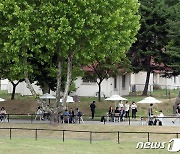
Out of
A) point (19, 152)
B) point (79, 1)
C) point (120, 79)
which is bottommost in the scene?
point (19, 152)

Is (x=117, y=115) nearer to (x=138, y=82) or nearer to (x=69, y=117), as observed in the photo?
(x=69, y=117)

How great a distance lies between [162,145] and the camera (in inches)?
1222

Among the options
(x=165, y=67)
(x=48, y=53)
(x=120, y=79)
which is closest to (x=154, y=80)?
(x=120, y=79)

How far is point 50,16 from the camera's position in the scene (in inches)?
1503

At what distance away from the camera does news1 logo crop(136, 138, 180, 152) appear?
29.3 metres

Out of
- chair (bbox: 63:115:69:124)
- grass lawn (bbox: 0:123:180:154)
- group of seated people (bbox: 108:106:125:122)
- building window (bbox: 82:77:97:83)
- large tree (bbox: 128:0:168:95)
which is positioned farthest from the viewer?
building window (bbox: 82:77:97:83)

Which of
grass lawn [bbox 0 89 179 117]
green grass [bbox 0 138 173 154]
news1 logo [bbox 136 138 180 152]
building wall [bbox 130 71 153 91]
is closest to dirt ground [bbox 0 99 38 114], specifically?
grass lawn [bbox 0 89 179 117]

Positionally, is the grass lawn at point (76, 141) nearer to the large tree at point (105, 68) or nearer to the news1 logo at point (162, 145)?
the news1 logo at point (162, 145)

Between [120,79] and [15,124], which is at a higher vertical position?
[120,79]

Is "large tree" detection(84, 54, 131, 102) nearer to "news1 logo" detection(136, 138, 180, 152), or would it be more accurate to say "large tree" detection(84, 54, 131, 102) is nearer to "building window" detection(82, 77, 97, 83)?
"building window" detection(82, 77, 97, 83)

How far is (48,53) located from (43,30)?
3.36 metres

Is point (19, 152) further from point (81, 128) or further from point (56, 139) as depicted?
point (81, 128)

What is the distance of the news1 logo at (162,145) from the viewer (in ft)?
96.1

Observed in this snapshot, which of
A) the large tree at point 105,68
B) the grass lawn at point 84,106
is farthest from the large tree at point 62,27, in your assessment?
the large tree at point 105,68
